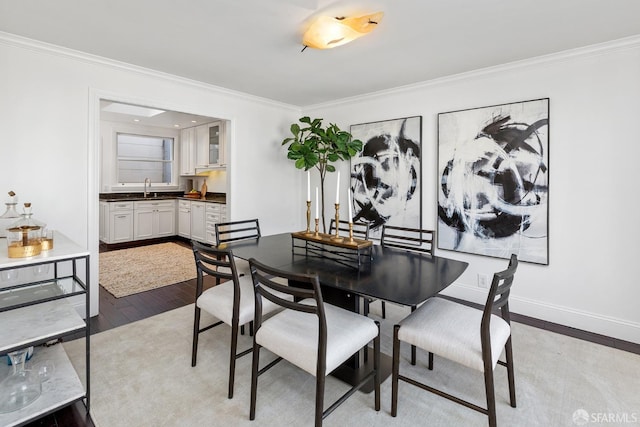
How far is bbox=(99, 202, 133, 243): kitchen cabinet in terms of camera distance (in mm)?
5891

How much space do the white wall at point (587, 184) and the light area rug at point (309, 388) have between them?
40cm

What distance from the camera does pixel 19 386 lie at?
1730 millimetres

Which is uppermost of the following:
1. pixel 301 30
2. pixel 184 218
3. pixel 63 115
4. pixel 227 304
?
pixel 301 30

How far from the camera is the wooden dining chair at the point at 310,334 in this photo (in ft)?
5.04

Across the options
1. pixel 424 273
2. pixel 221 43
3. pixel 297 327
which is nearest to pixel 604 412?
pixel 424 273

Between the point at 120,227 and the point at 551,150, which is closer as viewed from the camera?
the point at 551,150

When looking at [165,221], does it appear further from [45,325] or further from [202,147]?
[45,325]

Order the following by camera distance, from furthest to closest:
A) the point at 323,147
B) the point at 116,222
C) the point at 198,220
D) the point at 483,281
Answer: the point at 198,220 < the point at 116,222 < the point at 323,147 < the point at 483,281

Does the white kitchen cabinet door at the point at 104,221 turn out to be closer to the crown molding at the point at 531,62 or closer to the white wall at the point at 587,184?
the crown molding at the point at 531,62

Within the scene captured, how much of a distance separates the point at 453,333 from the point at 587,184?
2053mm

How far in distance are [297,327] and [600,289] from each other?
265cm

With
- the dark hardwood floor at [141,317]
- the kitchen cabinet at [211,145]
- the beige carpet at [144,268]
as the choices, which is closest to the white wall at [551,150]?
the dark hardwood floor at [141,317]

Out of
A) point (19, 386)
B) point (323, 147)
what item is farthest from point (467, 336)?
point (323, 147)

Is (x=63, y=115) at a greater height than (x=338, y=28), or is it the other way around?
(x=338, y=28)
